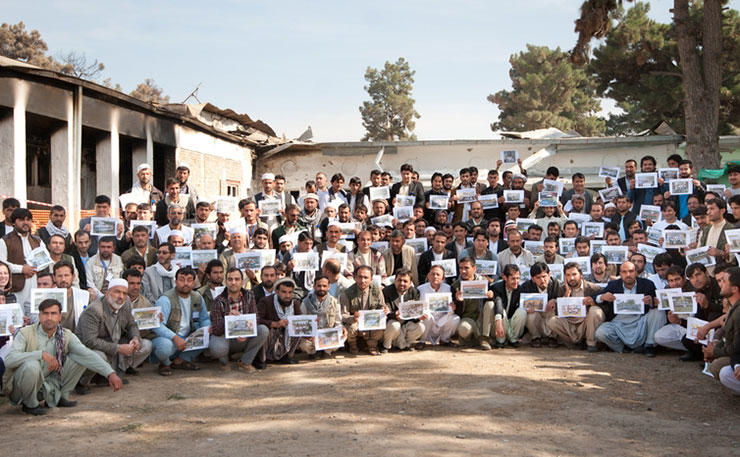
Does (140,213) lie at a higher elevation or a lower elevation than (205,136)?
lower

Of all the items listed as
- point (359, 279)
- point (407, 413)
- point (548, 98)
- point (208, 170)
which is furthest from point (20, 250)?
point (548, 98)

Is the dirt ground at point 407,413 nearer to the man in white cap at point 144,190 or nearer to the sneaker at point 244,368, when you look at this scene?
the sneaker at point 244,368

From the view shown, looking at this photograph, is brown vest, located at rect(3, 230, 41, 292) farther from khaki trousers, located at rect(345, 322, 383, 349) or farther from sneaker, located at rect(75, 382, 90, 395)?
khaki trousers, located at rect(345, 322, 383, 349)

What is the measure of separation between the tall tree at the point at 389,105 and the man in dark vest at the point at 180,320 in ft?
145

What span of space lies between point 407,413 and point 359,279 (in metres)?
3.03

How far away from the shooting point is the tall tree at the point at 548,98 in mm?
44969

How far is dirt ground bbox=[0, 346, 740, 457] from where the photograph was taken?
5484 mm

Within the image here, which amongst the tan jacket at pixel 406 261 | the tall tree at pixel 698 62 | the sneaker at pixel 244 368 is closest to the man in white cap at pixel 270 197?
the tan jacket at pixel 406 261

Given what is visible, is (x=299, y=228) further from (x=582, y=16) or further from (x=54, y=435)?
(x=582, y=16)

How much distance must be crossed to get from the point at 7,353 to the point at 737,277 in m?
6.90

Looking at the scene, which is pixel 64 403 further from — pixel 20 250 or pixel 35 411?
pixel 20 250

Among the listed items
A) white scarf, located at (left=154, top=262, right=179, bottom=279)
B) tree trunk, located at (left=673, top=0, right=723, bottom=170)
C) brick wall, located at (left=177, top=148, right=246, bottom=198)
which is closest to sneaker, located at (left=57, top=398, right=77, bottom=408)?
white scarf, located at (left=154, top=262, right=179, bottom=279)

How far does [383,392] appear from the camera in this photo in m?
7.18

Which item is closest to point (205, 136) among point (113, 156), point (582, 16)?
point (113, 156)
